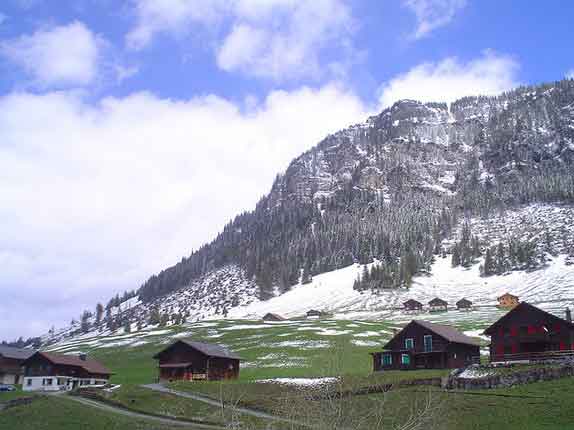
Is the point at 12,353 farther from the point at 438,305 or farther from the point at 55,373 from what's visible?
the point at 438,305

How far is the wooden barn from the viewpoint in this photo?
7388 centimetres

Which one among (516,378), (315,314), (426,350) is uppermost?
(315,314)

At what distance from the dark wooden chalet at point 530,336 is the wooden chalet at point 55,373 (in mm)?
57732

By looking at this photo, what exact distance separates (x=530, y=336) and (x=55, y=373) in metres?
63.8

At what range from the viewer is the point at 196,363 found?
74.9 metres

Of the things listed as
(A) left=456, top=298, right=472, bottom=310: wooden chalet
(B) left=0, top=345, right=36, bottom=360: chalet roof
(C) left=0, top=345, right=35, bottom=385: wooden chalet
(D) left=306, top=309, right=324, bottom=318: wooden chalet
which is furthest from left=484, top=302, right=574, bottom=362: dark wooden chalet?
(D) left=306, top=309, right=324, bottom=318: wooden chalet

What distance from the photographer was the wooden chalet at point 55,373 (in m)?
77.2

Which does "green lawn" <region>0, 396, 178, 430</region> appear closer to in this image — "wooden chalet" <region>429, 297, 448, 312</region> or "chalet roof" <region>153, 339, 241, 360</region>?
"chalet roof" <region>153, 339, 241, 360</region>

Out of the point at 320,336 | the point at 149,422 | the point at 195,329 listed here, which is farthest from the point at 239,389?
the point at 195,329

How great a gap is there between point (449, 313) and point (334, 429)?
138821 millimetres

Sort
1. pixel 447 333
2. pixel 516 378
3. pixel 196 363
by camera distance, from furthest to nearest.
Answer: pixel 196 363, pixel 447 333, pixel 516 378

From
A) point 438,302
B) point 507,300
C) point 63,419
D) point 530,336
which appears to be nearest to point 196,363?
point 63,419

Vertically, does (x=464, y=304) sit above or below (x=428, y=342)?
above

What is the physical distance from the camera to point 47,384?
254 feet
